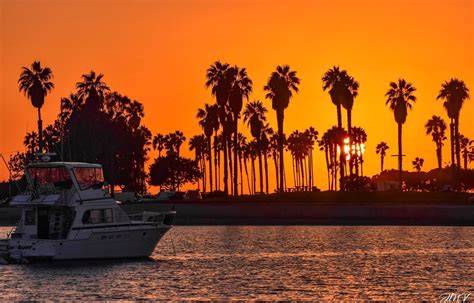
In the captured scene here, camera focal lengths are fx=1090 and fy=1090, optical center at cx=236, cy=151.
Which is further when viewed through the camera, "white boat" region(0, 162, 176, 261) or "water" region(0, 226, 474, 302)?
"white boat" region(0, 162, 176, 261)

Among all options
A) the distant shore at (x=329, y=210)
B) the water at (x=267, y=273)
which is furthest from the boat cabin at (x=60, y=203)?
the distant shore at (x=329, y=210)

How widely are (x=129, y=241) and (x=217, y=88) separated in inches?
3390

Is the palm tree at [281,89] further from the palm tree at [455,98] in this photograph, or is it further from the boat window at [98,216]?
the boat window at [98,216]

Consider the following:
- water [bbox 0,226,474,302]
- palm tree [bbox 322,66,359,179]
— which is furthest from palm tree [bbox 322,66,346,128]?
water [bbox 0,226,474,302]

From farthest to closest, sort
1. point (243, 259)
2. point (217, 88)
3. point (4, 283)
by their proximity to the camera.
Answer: point (217, 88) < point (243, 259) < point (4, 283)

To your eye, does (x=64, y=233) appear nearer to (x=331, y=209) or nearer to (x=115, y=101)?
(x=331, y=209)

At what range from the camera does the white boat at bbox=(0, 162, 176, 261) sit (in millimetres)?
71250

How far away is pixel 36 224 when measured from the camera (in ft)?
236

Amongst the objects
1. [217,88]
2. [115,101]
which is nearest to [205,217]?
[217,88]

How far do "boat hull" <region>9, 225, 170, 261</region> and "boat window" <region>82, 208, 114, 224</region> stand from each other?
61 centimetres

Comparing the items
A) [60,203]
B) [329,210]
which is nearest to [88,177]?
[60,203]

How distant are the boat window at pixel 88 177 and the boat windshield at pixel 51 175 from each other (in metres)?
0.73

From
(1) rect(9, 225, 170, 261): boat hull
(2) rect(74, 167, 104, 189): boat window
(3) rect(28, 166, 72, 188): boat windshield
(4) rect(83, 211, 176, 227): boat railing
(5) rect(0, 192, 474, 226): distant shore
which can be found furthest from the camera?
(5) rect(0, 192, 474, 226): distant shore

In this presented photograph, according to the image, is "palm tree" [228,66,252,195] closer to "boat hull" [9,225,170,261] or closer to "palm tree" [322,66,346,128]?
"palm tree" [322,66,346,128]
